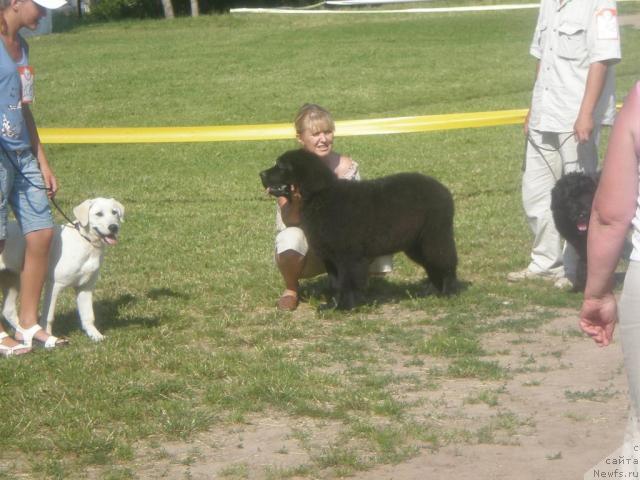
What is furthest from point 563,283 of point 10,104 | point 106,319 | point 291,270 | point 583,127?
point 10,104

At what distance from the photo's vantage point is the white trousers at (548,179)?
7.71 meters

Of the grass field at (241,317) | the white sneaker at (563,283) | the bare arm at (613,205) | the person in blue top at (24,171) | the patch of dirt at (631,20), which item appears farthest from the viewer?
the patch of dirt at (631,20)

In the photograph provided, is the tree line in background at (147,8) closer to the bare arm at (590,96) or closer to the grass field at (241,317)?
the grass field at (241,317)

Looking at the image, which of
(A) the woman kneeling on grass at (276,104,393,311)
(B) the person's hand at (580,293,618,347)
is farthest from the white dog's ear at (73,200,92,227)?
(B) the person's hand at (580,293,618,347)

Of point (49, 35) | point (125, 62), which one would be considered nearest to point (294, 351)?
point (125, 62)

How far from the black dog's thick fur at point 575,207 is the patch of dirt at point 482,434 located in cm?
136

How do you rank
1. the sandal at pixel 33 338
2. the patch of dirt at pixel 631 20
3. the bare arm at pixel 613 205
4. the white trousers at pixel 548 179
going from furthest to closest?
the patch of dirt at pixel 631 20 < the white trousers at pixel 548 179 < the sandal at pixel 33 338 < the bare arm at pixel 613 205

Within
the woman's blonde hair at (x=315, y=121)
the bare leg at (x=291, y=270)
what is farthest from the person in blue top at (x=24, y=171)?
the woman's blonde hair at (x=315, y=121)

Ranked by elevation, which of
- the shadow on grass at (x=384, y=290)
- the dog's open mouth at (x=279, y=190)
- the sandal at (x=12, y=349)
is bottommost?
the shadow on grass at (x=384, y=290)

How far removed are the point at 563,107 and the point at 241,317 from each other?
253 centimetres

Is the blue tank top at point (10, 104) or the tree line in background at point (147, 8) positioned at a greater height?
the blue tank top at point (10, 104)

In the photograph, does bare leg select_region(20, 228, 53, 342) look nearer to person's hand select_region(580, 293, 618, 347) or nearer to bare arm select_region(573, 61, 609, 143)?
bare arm select_region(573, 61, 609, 143)

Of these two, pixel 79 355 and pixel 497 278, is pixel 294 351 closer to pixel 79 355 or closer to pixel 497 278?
pixel 79 355

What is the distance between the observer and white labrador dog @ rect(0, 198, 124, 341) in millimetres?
6543
